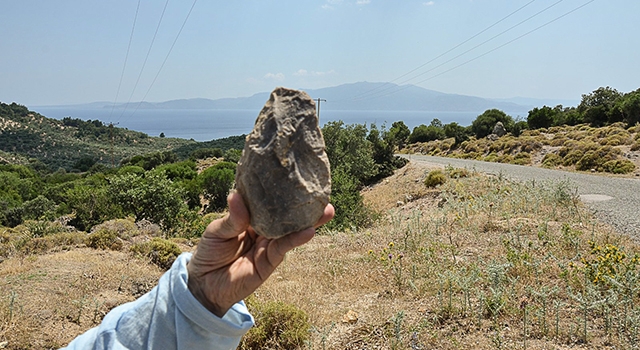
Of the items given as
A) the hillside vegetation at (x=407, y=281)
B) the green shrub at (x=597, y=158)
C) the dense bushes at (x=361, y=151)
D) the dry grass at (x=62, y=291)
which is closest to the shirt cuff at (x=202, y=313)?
the hillside vegetation at (x=407, y=281)

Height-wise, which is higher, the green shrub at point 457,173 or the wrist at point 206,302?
the wrist at point 206,302

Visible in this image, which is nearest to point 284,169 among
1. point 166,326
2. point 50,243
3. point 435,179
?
point 166,326

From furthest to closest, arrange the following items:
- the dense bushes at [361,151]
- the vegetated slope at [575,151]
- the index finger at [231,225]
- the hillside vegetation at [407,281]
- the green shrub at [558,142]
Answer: the green shrub at [558,142], the dense bushes at [361,151], the vegetated slope at [575,151], the hillside vegetation at [407,281], the index finger at [231,225]

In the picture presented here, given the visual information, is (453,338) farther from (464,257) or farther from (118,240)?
(118,240)

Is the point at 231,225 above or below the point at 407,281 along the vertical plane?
above

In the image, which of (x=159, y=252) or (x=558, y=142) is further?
(x=558, y=142)

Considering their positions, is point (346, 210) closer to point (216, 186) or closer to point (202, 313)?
point (202, 313)

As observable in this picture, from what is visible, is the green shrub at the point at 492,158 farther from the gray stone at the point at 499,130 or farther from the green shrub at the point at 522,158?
the gray stone at the point at 499,130

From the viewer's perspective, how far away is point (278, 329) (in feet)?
16.7

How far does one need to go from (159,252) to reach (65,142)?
8148 centimetres

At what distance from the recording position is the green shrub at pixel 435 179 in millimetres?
18609

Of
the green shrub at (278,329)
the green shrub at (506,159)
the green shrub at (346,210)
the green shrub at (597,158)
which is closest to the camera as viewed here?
the green shrub at (278,329)

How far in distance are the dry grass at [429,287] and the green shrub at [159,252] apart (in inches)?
10.0

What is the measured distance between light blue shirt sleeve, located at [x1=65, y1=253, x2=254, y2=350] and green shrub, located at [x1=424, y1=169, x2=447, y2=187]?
58.2 feet
